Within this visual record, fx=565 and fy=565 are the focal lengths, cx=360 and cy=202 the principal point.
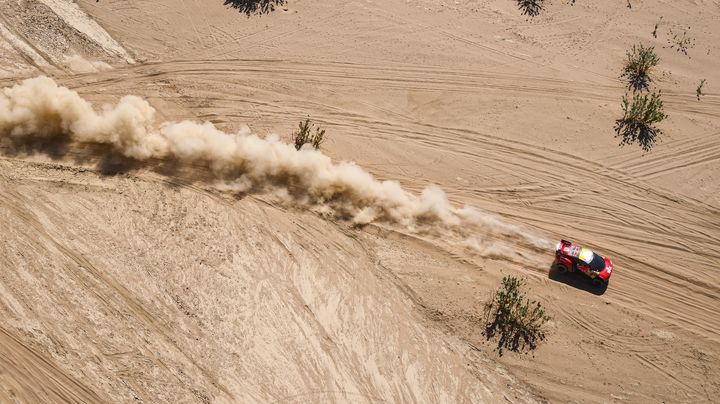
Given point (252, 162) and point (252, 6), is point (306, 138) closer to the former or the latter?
point (252, 162)

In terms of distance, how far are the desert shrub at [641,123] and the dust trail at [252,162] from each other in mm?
5553

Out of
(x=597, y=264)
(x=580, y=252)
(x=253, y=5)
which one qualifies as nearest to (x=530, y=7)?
(x=253, y=5)

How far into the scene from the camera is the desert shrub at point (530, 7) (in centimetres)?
2142

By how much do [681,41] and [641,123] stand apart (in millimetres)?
5578

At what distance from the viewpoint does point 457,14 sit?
20.9 m

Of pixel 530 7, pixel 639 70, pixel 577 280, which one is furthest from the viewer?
pixel 530 7

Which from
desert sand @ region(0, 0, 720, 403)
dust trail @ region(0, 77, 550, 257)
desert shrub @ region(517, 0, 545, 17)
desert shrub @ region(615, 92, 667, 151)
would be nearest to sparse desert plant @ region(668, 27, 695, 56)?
desert sand @ region(0, 0, 720, 403)

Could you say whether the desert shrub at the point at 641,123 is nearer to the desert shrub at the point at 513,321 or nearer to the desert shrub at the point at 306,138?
the desert shrub at the point at 513,321

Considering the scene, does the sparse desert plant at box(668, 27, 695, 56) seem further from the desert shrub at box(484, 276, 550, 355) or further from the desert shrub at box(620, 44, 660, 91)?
the desert shrub at box(484, 276, 550, 355)

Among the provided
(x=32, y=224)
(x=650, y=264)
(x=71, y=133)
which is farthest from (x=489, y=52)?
(x=32, y=224)

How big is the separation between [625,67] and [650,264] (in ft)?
27.0

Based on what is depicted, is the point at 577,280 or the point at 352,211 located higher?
the point at 352,211

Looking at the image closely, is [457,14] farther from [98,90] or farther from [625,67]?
[98,90]

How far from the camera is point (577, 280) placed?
46.3 feet
